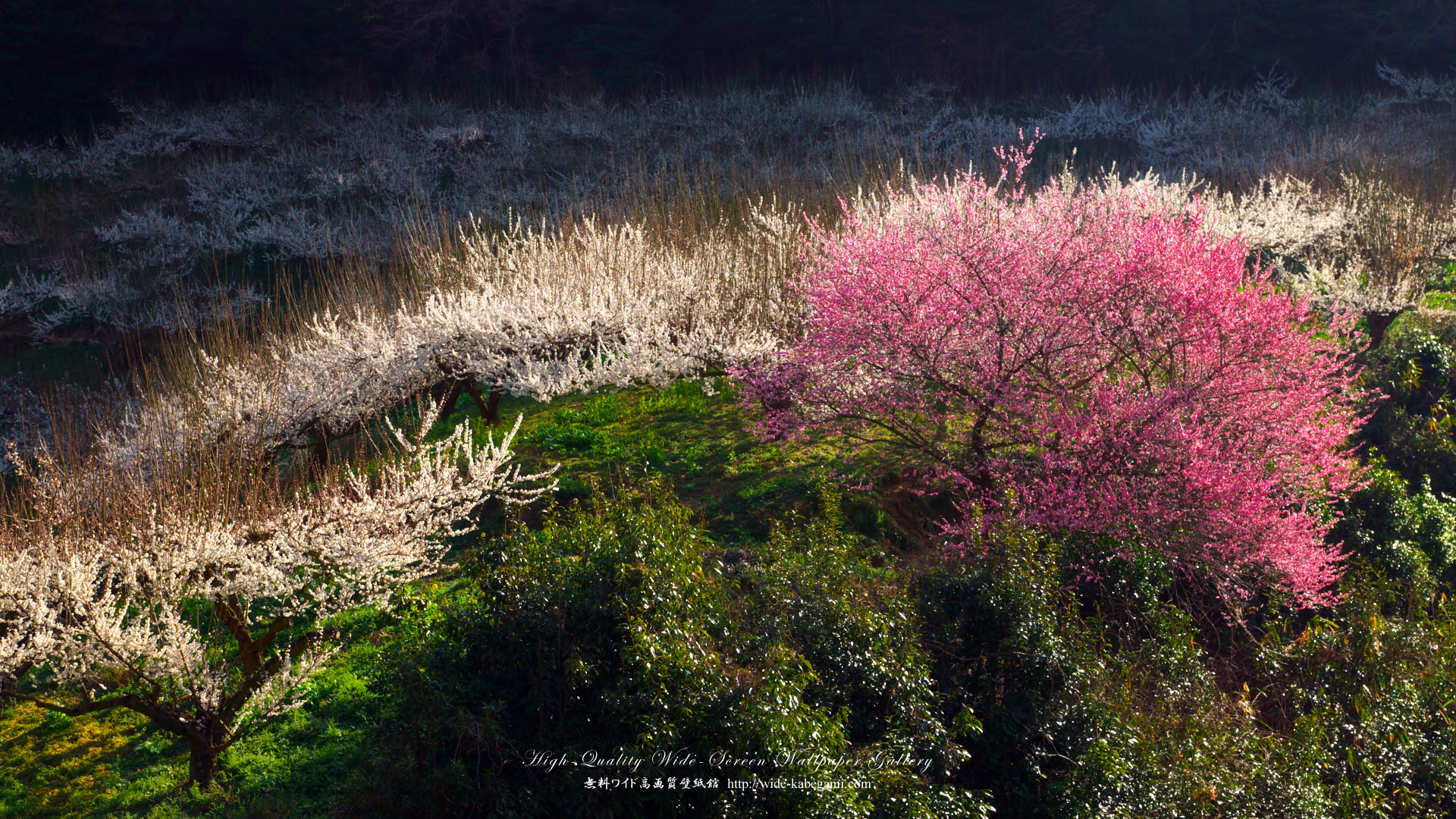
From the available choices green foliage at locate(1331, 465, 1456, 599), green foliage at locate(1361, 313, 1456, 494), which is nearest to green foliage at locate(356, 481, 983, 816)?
green foliage at locate(1331, 465, 1456, 599)

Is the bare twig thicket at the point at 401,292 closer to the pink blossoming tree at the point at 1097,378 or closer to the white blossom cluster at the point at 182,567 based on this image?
the white blossom cluster at the point at 182,567

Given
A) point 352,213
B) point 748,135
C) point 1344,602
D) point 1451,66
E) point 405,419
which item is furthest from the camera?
point 1451,66

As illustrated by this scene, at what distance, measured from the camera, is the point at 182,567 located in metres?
5.07

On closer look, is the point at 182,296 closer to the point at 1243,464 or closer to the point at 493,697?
the point at 493,697

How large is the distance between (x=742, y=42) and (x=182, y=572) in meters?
29.4

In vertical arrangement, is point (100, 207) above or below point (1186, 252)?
below

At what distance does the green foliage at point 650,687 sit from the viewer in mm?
4672

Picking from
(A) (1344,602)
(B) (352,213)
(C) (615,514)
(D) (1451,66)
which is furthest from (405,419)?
(D) (1451,66)

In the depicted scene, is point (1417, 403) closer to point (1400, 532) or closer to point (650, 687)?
point (1400, 532)

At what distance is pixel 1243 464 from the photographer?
283 inches

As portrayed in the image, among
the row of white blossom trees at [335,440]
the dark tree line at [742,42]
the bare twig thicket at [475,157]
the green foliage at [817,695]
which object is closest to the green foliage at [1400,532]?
the green foliage at [817,695]

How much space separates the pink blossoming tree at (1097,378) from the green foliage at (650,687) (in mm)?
1710

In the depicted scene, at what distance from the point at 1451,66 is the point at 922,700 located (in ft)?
104

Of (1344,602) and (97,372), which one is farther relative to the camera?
(97,372)
